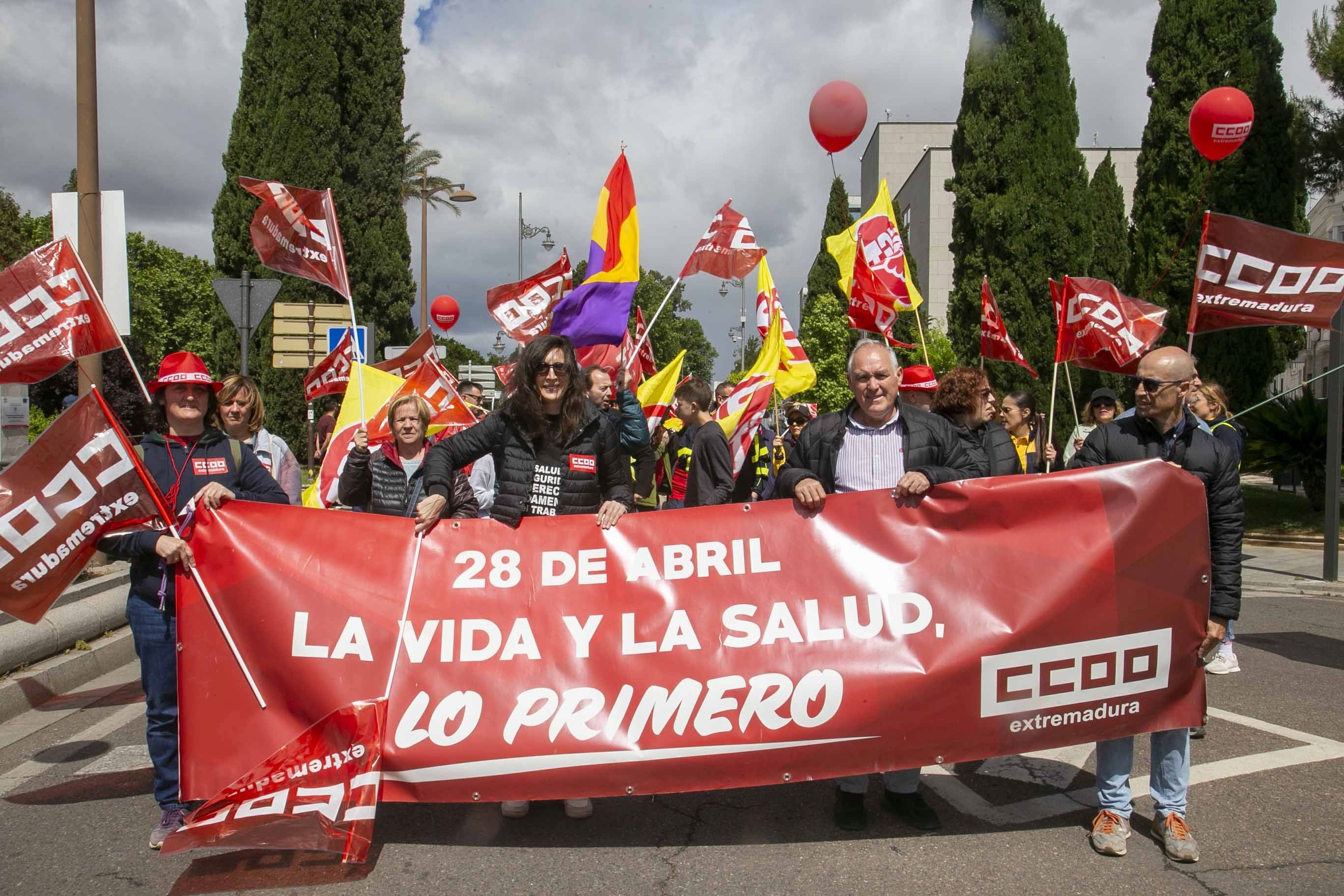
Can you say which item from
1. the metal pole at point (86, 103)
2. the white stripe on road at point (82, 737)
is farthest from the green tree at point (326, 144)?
the white stripe on road at point (82, 737)

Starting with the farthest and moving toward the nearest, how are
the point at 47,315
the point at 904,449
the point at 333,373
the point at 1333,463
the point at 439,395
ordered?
the point at 1333,463 < the point at 333,373 < the point at 439,395 < the point at 47,315 < the point at 904,449

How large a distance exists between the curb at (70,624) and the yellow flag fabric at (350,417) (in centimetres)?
147

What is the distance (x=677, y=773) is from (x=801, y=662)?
1.94ft

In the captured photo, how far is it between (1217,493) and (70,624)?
6633mm

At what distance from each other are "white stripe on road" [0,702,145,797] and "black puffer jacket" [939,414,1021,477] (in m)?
4.48

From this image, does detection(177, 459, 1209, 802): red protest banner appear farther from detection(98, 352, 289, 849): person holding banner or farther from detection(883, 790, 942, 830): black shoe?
detection(883, 790, 942, 830): black shoe

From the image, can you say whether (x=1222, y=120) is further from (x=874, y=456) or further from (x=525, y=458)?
(x=525, y=458)

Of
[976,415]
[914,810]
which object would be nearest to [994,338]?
[976,415]

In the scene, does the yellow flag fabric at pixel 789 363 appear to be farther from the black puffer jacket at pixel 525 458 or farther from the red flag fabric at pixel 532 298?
the black puffer jacket at pixel 525 458

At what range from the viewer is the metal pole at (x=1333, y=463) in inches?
381

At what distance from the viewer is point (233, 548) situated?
3773 mm

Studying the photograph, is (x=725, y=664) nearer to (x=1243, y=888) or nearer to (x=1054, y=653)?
(x=1054, y=653)

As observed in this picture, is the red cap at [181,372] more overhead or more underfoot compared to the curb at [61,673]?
more overhead

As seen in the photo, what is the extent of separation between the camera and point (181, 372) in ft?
12.5
